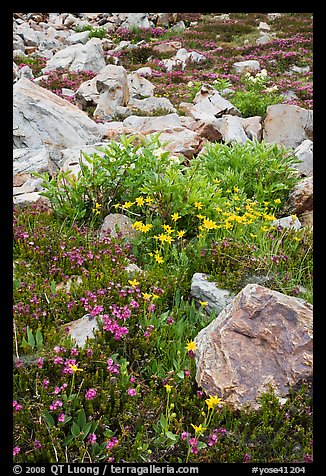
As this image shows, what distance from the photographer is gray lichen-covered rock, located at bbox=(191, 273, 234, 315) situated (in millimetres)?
4480

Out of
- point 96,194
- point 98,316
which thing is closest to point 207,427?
point 98,316

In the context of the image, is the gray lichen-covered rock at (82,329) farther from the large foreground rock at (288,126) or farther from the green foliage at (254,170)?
the large foreground rock at (288,126)

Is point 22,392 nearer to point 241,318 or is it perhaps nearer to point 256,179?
point 241,318

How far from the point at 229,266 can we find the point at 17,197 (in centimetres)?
318

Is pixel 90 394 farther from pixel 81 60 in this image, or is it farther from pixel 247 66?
pixel 247 66

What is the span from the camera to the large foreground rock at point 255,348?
11.4ft

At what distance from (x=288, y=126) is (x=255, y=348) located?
898cm

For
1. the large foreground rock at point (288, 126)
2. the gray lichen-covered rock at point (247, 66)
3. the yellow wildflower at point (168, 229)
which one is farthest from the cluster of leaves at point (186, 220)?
the gray lichen-covered rock at point (247, 66)

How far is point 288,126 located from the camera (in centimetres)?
1164

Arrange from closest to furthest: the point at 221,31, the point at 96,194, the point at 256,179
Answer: the point at 96,194, the point at 256,179, the point at 221,31

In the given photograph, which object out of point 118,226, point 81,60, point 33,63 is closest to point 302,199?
point 118,226

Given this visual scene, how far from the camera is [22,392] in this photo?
343 cm

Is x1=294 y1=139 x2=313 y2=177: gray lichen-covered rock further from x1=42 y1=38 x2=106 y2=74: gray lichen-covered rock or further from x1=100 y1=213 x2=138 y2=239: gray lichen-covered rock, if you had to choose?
x1=42 y1=38 x2=106 y2=74: gray lichen-covered rock

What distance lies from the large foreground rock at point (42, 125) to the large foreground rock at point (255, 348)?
247 inches
